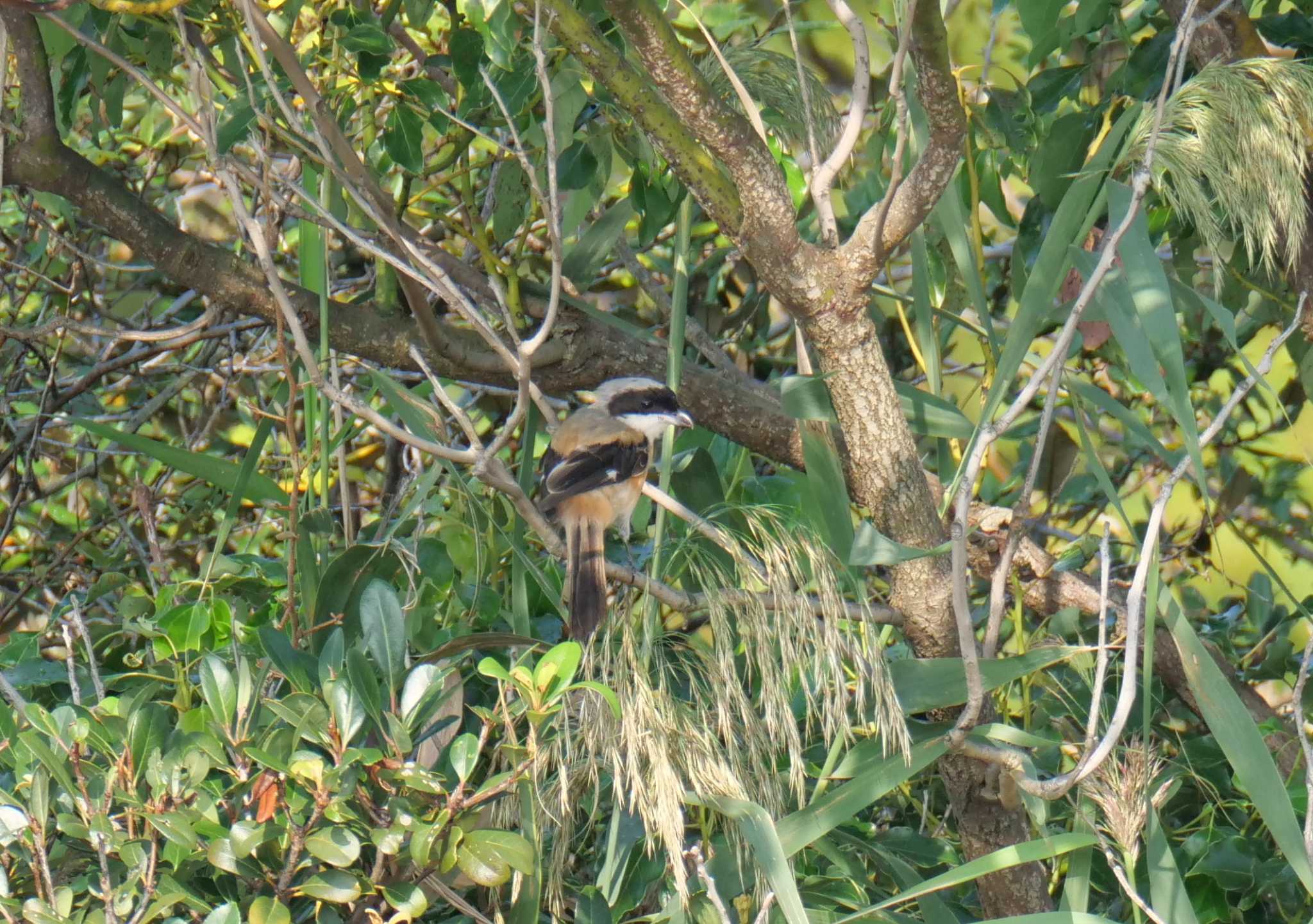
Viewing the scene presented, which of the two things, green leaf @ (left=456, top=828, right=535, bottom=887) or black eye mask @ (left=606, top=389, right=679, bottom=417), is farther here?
black eye mask @ (left=606, top=389, right=679, bottom=417)

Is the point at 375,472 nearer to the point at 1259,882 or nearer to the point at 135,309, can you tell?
the point at 135,309

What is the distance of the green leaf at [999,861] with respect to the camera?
72.1 inches

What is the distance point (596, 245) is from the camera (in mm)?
3041

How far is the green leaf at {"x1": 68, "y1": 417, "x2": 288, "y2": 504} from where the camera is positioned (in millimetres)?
2502

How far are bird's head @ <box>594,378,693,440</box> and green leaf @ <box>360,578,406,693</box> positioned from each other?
0.92 m

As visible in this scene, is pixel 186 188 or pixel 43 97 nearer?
pixel 43 97

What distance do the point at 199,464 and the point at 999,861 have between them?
5.43ft

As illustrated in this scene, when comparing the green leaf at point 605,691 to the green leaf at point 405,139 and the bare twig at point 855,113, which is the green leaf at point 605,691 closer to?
the bare twig at point 855,113

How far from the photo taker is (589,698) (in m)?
2.00

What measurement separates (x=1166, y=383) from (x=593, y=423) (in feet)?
6.21

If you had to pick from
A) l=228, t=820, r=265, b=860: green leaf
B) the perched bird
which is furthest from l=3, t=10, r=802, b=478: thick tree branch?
l=228, t=820, r=265, b=860: green leaf

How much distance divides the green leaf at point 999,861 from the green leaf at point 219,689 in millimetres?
920

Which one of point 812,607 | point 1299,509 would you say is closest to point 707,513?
point 812,607

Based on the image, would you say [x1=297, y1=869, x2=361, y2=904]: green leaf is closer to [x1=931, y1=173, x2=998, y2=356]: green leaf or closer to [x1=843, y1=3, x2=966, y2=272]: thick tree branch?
[x1=843, y1=3, x2=966, y2=272]: thick tree branch
